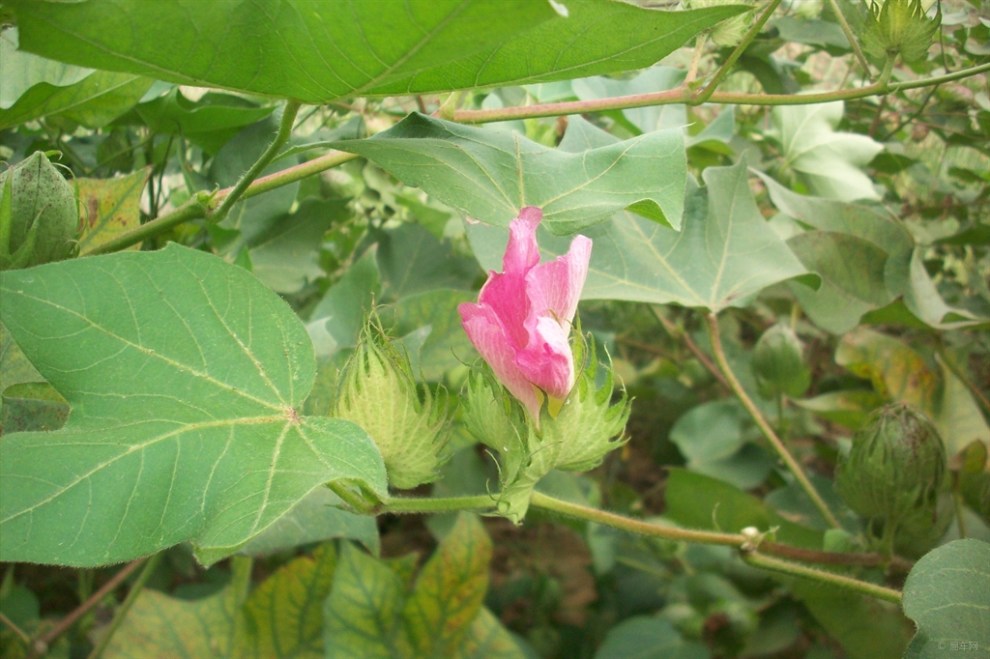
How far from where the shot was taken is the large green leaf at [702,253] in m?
0.74

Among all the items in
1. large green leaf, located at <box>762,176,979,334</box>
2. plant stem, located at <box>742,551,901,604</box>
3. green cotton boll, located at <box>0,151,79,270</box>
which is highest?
green cotton boll, located at <box>0,151,79,270</box>

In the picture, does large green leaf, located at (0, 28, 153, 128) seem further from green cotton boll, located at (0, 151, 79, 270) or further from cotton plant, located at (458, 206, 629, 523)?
cotton plant, located at (458, 206, 629, 523)

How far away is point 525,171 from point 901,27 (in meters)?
0.30

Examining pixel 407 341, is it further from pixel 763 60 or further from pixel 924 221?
pixel 924 221

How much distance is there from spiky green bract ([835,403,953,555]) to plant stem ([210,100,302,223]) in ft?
1.65

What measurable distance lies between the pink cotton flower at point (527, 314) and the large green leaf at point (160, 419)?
8 centimetres

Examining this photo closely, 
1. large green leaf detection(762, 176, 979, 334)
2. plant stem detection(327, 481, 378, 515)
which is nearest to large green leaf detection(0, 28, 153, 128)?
plant stem detection(327, 481, 378, 515)

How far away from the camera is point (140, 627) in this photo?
831 millimetres

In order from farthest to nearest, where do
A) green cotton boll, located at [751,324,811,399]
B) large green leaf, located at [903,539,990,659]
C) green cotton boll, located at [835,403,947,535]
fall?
1. green cotton boll, located at [751,324,811,399]
2. green cotton boll, located at [835,403,947,535]
3. large green leaf, located at [903,539,990,659]

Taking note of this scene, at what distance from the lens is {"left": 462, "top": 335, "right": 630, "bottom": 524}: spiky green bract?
1.47 feet

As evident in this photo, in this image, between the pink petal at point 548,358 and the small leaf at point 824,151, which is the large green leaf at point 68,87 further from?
the small leaf at point 824,151

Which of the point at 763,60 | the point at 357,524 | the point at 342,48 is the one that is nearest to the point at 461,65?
the point at 342,48

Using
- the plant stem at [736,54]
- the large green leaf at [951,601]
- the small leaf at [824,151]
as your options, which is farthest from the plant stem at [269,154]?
the small leaf at [824,151]

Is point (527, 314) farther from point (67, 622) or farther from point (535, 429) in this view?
point (67, 622)
